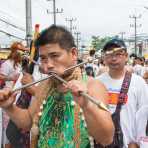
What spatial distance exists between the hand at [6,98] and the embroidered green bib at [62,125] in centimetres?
24

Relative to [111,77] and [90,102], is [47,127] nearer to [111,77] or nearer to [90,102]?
[90,102]

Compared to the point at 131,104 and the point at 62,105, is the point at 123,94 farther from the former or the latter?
the point at 62,105

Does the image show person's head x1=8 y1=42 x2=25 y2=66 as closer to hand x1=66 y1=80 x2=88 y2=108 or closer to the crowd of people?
the crowd of people

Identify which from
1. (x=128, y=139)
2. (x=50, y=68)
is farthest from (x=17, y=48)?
(x=50, y=68)

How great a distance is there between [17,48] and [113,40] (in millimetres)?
1167

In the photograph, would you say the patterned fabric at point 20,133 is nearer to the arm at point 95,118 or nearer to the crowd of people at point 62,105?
the crowd of people at point 62,105

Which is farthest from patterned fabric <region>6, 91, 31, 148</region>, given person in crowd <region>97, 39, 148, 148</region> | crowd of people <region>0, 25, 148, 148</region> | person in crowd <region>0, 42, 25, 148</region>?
crowd of people <region>0, 25, 148, 148</region>

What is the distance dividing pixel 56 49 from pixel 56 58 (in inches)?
3.2

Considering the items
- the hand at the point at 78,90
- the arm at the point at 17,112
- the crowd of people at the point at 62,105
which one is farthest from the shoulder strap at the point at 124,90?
the hand at the point at 78,90

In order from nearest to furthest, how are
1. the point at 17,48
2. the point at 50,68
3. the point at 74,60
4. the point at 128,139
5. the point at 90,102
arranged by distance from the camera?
the point at 90,102
the point at 50,68
the point at 74,60
the point at 128,139
the point at 17,48

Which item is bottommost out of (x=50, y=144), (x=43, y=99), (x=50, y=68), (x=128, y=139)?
(x=128, y=139)

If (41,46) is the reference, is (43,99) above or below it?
below

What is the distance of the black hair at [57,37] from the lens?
9.14ft

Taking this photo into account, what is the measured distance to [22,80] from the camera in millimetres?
4527
